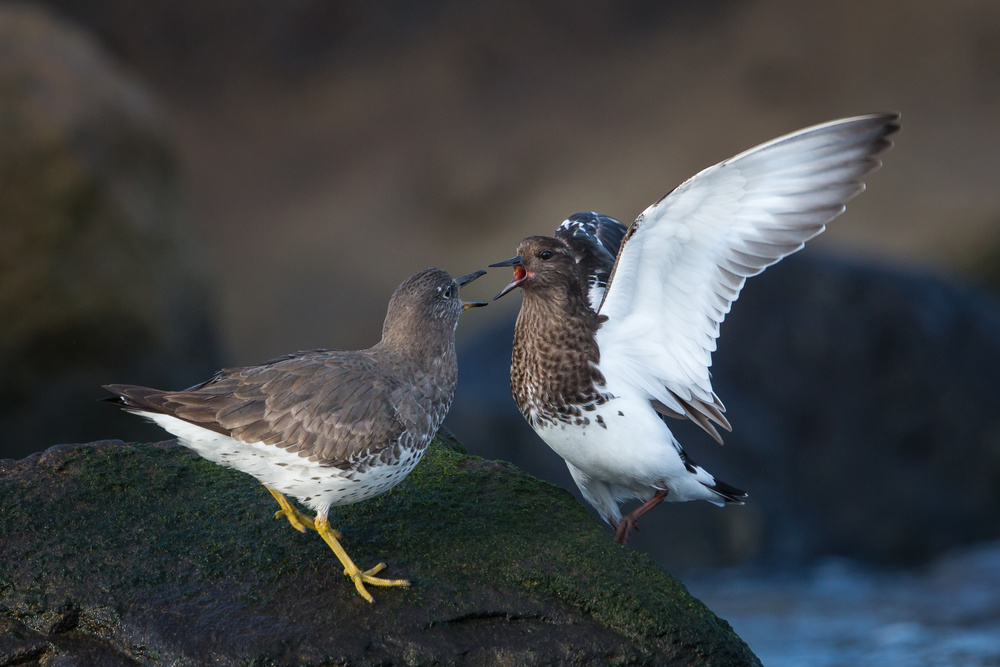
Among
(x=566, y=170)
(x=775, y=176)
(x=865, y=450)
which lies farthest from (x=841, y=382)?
(x=566, y=170)

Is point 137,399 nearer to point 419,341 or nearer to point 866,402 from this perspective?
point 419,341

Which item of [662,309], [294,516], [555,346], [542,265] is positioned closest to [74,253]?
[542,265]

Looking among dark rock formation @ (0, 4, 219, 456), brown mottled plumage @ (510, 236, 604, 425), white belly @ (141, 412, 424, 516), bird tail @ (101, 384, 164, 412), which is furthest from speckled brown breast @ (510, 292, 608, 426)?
dark rock formation @ (0, 4, 219, 456)

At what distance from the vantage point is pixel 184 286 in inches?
437

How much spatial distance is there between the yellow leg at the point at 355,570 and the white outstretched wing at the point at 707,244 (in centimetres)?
184

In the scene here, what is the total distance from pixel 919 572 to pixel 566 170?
1052 cm

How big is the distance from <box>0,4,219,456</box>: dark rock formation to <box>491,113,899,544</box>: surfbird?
19.0 feet

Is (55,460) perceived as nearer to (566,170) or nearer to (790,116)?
(566,170)

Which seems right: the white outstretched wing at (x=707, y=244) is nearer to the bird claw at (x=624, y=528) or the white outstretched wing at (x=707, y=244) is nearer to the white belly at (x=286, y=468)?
the bird claw at (x=624, y=528)

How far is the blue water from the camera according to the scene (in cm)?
797

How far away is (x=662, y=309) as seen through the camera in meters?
5.67

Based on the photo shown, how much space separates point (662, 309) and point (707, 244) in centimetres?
48

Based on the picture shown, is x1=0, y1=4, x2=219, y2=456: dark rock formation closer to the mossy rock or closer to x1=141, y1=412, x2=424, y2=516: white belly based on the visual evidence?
the mossy rock

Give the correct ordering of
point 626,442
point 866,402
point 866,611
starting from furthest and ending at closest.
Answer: point 866,402, point 866,611, point 626,442
